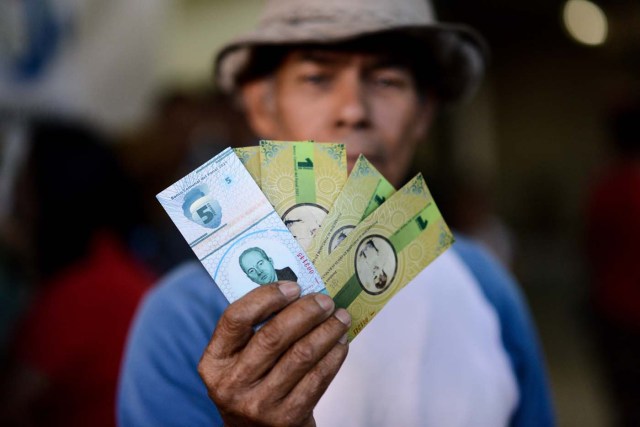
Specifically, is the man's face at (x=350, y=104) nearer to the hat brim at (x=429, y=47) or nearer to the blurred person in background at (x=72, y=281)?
the hat brim at (x=429, y=47)

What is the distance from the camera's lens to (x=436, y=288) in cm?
169

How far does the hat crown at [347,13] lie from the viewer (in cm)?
166

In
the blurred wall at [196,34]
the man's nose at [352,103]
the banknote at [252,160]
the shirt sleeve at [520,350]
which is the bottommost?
the shirt sleeve at [520,350]

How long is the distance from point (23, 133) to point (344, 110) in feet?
5.83

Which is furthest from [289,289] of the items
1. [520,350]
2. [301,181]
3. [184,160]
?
[184,160]

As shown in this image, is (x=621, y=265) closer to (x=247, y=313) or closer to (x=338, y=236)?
(x=338, y=236)

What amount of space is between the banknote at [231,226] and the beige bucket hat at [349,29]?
21.4 inches

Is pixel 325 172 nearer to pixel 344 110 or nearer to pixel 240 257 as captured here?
pixel 240 257

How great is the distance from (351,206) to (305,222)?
0.08 metres

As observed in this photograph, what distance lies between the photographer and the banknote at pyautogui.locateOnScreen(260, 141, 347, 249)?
1.24 m

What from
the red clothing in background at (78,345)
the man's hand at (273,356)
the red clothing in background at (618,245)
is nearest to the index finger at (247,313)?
the man's hand at (273,356)

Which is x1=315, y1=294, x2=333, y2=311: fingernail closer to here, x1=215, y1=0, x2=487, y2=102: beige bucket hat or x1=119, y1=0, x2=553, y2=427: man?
x1=119, y1=0, x2=553, y2=427: man

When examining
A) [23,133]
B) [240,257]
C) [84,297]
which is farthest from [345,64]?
[23,133]

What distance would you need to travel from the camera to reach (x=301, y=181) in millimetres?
1253
